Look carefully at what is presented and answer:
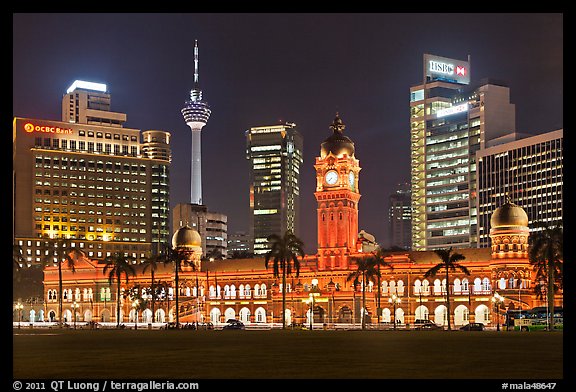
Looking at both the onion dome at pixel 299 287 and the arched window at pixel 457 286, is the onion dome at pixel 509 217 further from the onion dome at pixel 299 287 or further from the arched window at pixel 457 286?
the onion dome at pixel 299 287

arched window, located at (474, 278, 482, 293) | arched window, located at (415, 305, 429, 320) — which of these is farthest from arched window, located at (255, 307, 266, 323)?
arched window, located at (474, 278, 482, 293)

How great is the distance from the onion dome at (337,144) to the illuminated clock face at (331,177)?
2894mm

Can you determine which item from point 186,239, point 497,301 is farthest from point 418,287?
point 186,239

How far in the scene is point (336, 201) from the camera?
160625mm

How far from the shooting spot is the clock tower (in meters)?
160

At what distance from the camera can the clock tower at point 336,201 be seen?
524 ft

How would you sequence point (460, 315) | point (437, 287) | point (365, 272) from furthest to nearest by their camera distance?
point (437, 287) < point (460, 315) < point (365, 272)

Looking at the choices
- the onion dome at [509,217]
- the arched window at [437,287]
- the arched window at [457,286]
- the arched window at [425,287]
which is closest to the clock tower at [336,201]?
the arched window at [425,287]

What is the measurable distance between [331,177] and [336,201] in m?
4.11

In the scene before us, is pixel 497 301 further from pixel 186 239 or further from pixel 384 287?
pixel 186 239

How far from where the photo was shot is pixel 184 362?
4825 cm
